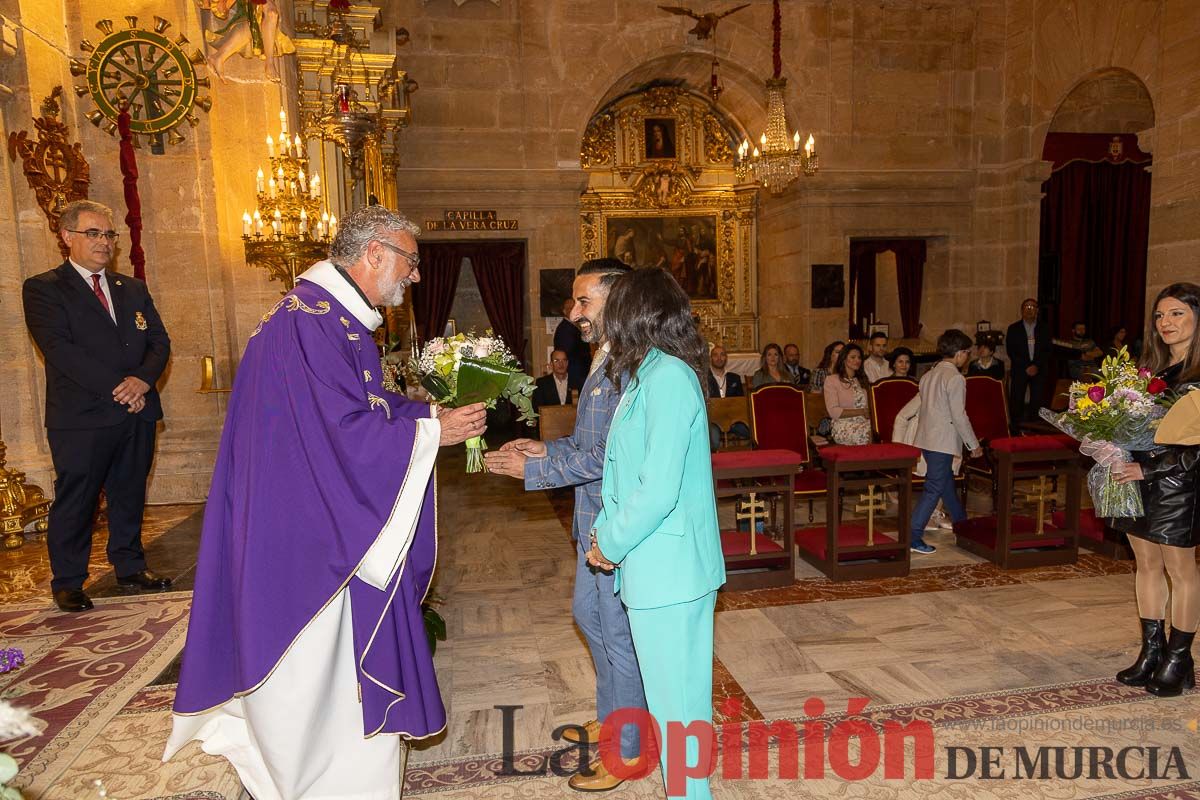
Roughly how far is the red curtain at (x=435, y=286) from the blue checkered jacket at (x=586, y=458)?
9.49 meters

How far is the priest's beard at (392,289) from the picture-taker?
2576 millimetres

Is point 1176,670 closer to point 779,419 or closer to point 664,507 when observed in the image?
point 664,507

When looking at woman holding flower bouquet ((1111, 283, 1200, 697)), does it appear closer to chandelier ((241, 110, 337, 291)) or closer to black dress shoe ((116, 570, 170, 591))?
black dress shoe ((116, 570, 170, 591))

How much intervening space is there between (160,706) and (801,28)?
1261cm

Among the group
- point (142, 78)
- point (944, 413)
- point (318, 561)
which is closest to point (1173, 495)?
point (944, 413)

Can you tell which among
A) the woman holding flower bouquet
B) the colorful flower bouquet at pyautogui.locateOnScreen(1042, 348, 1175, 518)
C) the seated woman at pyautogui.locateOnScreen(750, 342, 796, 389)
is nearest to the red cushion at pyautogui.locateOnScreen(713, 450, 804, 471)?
the colorful flower bouquet at pyautogui.locateOnScreen(1042, 348, 1175, 518)

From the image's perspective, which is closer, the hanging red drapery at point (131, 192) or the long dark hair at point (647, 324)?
the long dark hair at point (647, 324)

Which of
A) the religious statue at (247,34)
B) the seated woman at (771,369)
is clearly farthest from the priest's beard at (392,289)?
the seated woman at (771,369)

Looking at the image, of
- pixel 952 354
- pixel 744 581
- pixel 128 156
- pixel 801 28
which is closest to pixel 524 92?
pixel 801 28

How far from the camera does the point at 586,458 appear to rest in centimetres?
262

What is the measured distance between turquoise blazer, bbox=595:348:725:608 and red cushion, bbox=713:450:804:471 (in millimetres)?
2587

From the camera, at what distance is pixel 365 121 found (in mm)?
6406

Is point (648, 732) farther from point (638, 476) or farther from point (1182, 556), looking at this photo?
point (1182, 556)

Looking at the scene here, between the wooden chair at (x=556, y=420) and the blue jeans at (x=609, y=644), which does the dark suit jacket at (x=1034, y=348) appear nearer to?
the wooden chair at (x=556, y=420)
